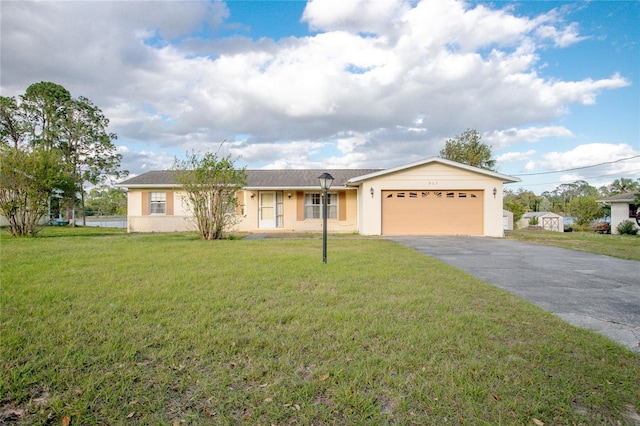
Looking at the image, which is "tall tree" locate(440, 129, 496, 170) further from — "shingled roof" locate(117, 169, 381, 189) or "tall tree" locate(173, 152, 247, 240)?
"tall tree" locate(173, 152, 247, 240)

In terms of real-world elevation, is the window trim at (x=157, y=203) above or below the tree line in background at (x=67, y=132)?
below

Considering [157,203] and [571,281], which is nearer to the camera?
[571,281]

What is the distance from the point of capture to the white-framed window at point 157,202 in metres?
17.8

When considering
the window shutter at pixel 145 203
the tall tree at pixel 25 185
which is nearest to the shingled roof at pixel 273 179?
the window shutter at pixel 145 203

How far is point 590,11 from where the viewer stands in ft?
35.4

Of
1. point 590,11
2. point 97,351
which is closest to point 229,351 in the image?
point 97,351

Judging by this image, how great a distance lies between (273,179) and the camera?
1870 centimetres

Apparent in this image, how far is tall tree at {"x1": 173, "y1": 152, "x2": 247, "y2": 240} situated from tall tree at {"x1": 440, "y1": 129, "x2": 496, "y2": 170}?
23607 millimetres

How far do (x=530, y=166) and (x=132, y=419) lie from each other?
134 ft

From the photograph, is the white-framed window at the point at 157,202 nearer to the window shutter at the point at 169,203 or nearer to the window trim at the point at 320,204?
the window shutter at the point at 169,203

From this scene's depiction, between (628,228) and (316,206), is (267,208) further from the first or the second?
(628,228)

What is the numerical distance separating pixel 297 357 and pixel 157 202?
1729cm

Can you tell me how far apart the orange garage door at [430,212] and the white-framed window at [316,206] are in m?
3.14

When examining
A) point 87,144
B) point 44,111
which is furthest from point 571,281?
point 44,111
